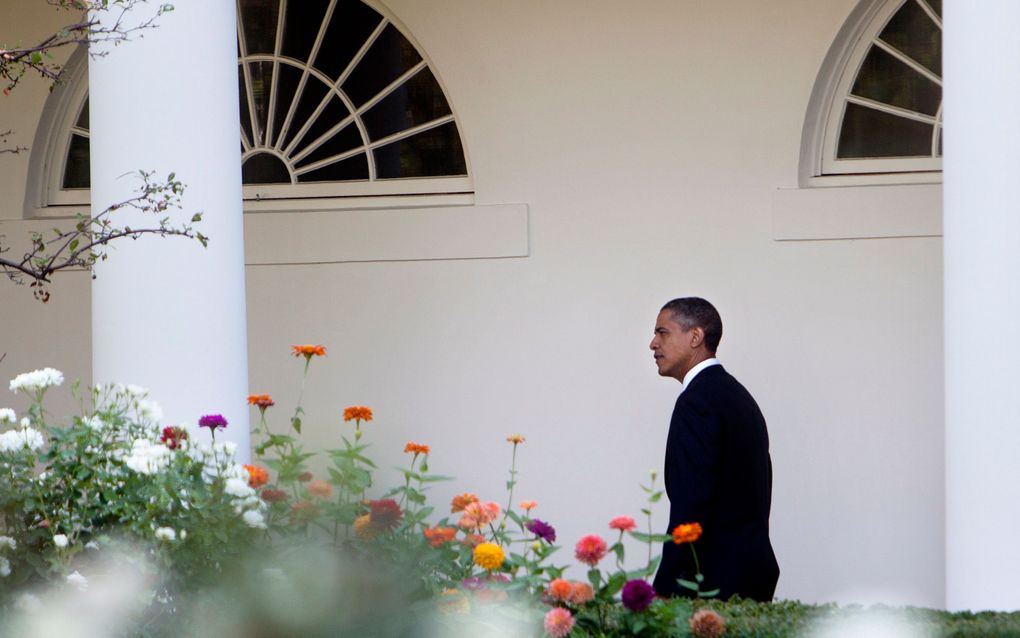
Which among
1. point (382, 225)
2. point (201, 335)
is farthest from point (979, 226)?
point (382, 225)

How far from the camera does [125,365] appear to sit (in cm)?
429

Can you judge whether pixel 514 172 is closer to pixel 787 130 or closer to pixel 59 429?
pixel 787 130

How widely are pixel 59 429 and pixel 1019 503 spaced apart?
264 cm

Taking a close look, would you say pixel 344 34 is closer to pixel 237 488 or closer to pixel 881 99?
pixel 881 99

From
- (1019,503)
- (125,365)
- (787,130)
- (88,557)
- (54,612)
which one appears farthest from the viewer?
(787,130)

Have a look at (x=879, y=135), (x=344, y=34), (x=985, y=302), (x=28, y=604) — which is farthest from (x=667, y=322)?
(x=344, y=34)

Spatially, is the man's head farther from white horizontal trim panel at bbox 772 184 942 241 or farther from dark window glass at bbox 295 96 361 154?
dark window glass at bbox 295 96 361 154

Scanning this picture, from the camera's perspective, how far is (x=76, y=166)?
24.9 feet

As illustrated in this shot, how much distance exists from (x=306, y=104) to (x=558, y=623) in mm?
5143

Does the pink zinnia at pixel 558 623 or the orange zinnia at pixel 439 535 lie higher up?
the orange zinnia at pixel 439 535

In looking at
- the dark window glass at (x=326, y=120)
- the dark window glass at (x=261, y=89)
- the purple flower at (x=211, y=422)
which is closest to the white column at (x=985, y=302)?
the purple flower at (x=211, y=422)

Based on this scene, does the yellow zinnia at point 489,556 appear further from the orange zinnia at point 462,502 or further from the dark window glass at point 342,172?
the dark window glass at point 342,172

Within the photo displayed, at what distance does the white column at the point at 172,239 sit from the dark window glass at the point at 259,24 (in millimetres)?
3170

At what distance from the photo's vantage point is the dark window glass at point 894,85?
23.0ft
